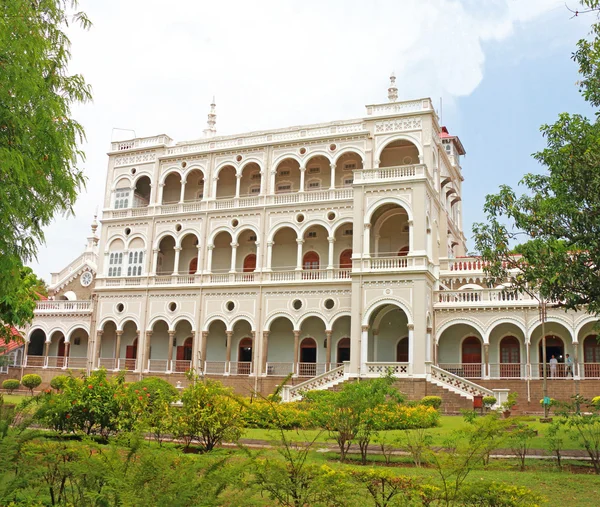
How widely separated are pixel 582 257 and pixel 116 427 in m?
10.8

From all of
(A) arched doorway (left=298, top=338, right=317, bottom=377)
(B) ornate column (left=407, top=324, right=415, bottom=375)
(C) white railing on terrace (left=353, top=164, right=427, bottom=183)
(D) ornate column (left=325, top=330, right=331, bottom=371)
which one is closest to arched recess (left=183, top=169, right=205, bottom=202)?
(A) arched doorway (left=298, top=338, right=317, bottom=377)

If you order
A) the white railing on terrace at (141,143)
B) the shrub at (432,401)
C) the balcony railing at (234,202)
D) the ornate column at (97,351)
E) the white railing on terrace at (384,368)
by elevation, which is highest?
the white railing on terrace at (141,143)

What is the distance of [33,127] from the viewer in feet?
29.8

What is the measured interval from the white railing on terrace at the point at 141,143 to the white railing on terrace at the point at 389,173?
14.0 m

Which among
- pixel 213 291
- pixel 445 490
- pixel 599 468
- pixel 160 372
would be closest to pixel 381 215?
pixel 213 291

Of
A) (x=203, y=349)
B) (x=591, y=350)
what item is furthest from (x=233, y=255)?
(x=591, y=350)

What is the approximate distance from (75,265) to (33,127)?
35.1 metres

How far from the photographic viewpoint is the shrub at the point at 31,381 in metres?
34.8

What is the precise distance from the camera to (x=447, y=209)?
121ft

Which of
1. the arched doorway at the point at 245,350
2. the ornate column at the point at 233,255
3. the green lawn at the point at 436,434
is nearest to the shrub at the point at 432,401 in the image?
the green lawn at the point at 436,434

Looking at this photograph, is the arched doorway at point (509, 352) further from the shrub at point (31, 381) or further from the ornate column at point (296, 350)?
the shrub at point (31, 381)

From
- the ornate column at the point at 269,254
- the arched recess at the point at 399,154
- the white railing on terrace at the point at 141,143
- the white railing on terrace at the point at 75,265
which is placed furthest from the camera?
the white railing on terrace at the point at 75,265

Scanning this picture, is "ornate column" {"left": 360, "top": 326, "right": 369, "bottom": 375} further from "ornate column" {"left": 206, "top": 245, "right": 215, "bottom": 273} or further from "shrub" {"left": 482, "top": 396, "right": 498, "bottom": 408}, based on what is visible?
"ornate column" {"left": 206, "top": 245, "right": 215, "bottom": 273}

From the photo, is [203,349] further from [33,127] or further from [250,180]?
[33,127]
